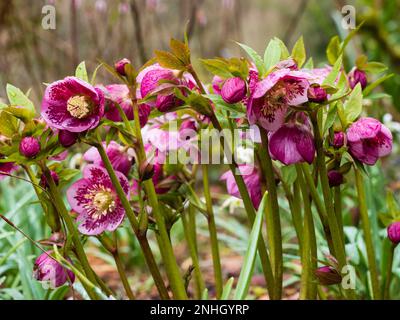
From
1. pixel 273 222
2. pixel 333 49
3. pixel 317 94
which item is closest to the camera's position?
pixel 317 94

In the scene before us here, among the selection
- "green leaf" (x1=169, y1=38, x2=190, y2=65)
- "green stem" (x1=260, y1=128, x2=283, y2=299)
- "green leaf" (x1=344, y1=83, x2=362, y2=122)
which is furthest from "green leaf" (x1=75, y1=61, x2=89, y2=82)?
"green leaf" (x1=344, y1=83, x2=362, y2=122)

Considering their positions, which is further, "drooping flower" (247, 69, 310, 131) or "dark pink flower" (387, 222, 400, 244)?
"dark pink flower" (387, 222, 400, 244)

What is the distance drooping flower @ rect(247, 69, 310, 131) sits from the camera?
60 centimetres

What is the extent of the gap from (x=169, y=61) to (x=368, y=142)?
246 millimetres

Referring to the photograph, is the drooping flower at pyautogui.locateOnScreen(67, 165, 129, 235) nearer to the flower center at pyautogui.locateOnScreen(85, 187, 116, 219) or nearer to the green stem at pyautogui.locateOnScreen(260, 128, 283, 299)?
the flower center at pyautogui.locateOnScreen(85, 187, 116, 219)

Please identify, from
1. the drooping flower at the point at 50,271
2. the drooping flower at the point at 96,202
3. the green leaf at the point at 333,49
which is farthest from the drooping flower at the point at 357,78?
the drooping flower at the point at 50,271

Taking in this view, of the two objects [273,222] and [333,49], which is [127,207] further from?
[333,49]

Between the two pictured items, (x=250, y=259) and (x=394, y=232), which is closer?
(x=250, y=259)

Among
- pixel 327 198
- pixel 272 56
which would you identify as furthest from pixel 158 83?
pixel 327 198

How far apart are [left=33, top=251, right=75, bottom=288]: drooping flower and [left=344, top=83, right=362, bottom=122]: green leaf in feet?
1.26

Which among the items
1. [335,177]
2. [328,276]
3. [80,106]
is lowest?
[328,276]

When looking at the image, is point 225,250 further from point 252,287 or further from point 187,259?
point 252,287

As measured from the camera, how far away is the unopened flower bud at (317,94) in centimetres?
61

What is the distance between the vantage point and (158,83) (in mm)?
647
